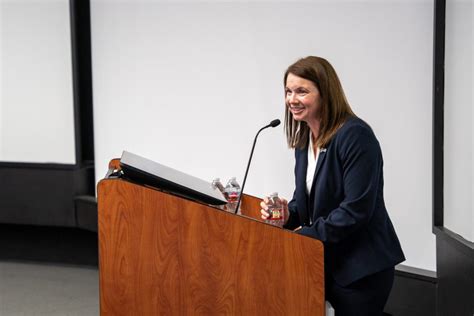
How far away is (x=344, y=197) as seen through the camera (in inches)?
75.7

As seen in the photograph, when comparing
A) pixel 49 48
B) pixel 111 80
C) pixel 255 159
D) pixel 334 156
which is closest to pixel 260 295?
pixel 334 156

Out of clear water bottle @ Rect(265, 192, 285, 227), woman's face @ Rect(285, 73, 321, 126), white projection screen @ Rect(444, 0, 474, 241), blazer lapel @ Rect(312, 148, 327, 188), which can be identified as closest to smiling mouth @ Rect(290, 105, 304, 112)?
woman's face @ Rect(285, 73, 321, 126)

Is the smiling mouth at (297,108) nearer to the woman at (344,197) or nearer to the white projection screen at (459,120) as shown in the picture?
the woman at (344,197)

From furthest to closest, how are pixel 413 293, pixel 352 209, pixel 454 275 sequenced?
pixel 413 293 < pixel 454 275 < pixel 352 209

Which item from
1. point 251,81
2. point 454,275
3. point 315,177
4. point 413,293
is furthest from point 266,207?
point 251,81

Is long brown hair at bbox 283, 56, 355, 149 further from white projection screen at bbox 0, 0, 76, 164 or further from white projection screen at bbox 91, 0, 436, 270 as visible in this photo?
white projection screen at bbox 0, 0, 76, 164

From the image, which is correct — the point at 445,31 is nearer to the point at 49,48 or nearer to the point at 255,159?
the point at 255,159

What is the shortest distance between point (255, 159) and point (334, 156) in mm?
1595

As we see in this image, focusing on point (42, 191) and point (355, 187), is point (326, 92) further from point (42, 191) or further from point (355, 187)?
point (42, 191)

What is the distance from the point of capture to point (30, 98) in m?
4.38

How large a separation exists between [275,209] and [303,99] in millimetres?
341

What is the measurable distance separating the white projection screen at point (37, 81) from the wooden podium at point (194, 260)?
2.57 m

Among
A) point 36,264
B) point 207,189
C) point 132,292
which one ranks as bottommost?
point 36,264

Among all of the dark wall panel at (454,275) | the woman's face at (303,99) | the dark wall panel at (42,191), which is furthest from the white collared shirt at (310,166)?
the dark wall panel at (42,191)
